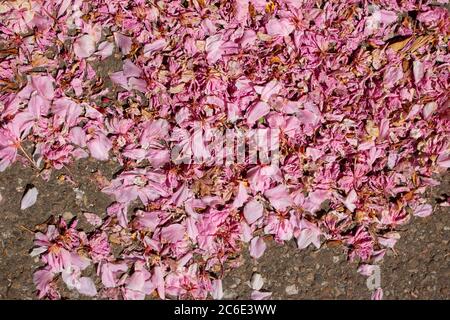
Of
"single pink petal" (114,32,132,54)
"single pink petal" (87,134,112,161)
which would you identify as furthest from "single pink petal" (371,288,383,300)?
"single pink petal" (114,32,132,54)

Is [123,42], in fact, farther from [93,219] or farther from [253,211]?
[253,211]

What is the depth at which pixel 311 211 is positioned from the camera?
2178mm

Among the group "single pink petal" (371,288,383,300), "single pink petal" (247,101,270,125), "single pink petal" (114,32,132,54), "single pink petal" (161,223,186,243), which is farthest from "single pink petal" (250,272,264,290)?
"single pink petal" (114,32,132,54)

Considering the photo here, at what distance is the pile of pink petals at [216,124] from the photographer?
2143mm

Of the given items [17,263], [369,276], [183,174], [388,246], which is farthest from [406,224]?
[17,263]

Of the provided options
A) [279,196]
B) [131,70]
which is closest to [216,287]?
[279,196]

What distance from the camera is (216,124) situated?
7.09 ft

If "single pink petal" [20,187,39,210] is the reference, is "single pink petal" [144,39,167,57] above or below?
above

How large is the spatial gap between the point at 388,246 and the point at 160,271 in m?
0.96

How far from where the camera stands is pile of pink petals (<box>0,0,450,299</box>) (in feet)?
7.03

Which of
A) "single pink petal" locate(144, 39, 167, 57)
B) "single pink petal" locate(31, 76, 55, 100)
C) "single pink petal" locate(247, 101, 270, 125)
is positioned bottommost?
"single pink petal" locate(247, 101, 270, 125)

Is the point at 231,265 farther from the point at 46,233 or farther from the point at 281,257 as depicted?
the point at 46,233

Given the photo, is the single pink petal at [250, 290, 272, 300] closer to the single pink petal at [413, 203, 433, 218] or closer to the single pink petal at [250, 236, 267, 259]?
the single pink petal at [250, 236, 267, 259]

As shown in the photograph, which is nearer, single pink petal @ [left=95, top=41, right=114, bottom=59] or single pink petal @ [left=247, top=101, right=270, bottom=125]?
single pink petal @ [left=247, top=101, right=270, bottom=125]
